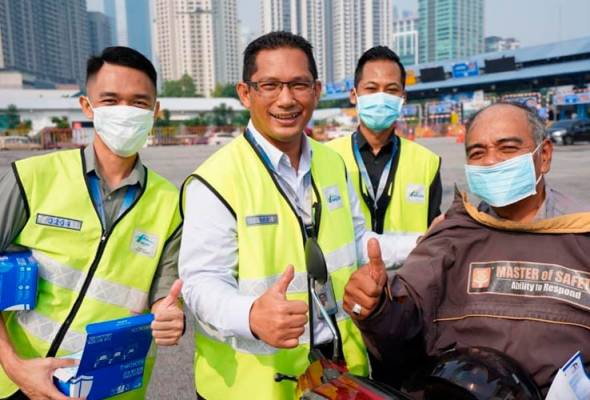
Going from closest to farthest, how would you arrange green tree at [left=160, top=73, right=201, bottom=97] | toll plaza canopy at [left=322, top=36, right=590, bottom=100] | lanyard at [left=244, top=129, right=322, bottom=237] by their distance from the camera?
lanyard at [left=244, top=129, right=322, bottom=237], toll plaza canopy at [left=322, top=36, right=590, bottom=100], green tree at [left=160, top=73, right=201, bottom=97]

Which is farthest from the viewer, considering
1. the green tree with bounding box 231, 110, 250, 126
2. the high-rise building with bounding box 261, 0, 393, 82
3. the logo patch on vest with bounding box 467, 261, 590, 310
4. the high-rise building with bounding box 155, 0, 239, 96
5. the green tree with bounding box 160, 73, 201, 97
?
the high-rise building with bounding box 155, 0, 239, 96

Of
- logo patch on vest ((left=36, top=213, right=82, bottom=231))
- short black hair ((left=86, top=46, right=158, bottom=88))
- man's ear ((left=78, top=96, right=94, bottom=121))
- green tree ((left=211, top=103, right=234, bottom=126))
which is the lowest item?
logo patch on vest ((left=36, top=213, right=82, bottom=231))

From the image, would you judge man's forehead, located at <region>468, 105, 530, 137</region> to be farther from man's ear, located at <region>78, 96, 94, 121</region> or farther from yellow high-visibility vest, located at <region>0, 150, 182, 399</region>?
man's ear, located at <region>78, 96, 94, 121</region>

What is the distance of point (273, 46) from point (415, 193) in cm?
148

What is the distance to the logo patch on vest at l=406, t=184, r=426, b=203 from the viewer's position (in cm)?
314

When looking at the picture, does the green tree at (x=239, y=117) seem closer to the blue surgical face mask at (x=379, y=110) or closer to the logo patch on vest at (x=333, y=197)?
the blue surgical face mask at (x=379, y=110)

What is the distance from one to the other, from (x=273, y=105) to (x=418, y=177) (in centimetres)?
146

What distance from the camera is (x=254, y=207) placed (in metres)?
1.84

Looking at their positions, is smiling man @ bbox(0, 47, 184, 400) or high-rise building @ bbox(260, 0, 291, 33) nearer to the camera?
smiling man @ bbox(0, 47, 184, 400)

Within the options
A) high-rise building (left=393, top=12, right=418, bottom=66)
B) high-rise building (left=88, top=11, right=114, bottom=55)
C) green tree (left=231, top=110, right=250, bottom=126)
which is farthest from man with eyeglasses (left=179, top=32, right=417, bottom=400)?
high-rise building (left=88, top=11, right=114, bottom=55)

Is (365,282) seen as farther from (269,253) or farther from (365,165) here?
(365,165)

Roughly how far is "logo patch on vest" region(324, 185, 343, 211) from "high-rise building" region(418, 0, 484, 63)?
10756 cm

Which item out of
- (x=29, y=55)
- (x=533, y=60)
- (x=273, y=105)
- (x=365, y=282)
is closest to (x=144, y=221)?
(x=273, y=105)

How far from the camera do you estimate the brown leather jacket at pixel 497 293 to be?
1710 millimetres
